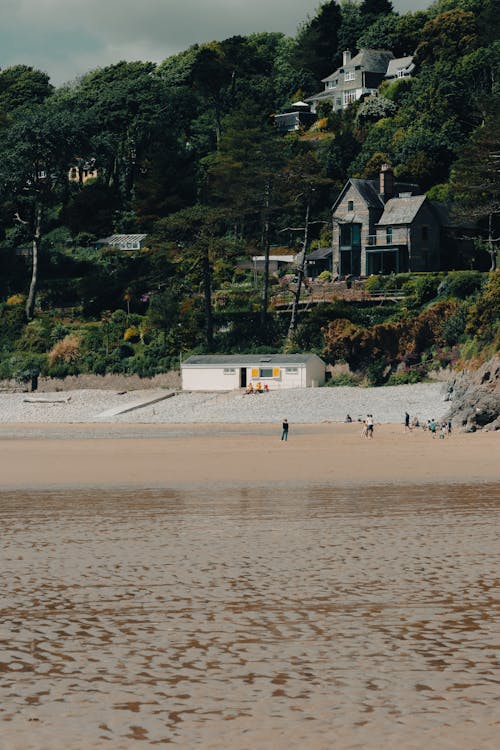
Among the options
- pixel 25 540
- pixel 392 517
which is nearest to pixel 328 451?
pixel 392 517

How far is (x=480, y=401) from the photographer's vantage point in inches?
1857

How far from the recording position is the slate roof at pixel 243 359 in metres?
67.5

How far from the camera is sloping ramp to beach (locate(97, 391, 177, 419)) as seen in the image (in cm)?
6325

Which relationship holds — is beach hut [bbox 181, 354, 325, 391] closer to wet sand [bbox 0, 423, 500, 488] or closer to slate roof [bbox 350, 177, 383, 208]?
wet sand [bbox 0, 423, 500, 488]

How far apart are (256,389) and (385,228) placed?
24.1 meters

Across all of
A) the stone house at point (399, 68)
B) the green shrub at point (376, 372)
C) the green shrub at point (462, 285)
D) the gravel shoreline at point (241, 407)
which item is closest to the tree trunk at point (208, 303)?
the gravel shoreline at point (241, 407)

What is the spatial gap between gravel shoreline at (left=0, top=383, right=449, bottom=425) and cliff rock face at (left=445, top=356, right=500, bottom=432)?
4015 mm

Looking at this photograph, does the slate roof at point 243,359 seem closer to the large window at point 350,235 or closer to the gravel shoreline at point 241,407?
the gravel shoreline at point 241,407

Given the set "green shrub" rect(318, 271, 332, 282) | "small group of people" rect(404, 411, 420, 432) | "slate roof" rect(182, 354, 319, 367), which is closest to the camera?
"small group of people" rect(404, 411, 420, 432)

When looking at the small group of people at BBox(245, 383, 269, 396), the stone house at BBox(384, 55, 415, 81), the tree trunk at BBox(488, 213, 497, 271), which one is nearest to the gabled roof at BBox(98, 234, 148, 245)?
the tree trunk at BBox(488, 213, 497, 271)

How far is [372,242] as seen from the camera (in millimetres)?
85125

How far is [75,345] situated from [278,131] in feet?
185

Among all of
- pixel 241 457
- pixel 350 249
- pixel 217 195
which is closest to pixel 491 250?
pixel 350 249

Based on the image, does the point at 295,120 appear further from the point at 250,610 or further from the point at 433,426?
the point at 250,610
